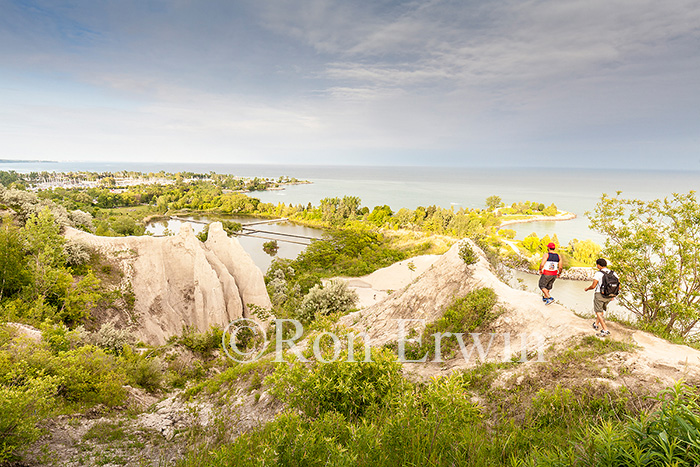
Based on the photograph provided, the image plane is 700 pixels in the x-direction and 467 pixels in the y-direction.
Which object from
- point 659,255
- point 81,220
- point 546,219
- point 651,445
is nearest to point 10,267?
point 81,220

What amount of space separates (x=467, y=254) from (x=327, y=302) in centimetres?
850

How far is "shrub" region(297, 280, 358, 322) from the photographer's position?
56.5 ft

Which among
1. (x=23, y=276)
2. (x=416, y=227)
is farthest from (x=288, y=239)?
(x=23, y=276)

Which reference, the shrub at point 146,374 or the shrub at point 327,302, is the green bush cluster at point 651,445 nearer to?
the shrub at point 146,374

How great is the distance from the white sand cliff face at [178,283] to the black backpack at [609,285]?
19339 millimetres

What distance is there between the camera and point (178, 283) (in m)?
20.3

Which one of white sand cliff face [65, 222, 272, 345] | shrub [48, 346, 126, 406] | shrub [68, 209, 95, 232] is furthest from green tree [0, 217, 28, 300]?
shrub [68, 209, 95, 232]

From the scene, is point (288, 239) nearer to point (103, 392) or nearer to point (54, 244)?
point (54, 244)

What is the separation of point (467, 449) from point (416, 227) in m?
64.1

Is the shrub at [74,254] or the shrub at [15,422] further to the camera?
the shrub at [74,254]

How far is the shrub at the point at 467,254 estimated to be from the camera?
1215 cm

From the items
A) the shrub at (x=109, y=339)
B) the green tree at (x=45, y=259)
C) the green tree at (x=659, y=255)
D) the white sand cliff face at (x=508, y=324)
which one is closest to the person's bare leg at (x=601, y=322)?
the white sand cliff face at (x=508, y=324)

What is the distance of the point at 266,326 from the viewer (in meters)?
19.7

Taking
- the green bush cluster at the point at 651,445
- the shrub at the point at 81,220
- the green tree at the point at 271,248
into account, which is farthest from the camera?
the green tree at the point at 271,248
